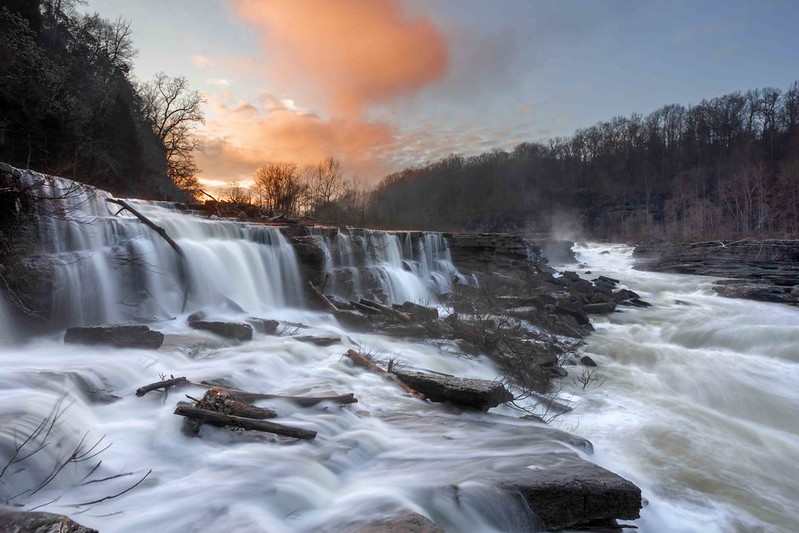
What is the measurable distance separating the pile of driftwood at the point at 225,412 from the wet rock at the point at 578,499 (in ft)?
7.11

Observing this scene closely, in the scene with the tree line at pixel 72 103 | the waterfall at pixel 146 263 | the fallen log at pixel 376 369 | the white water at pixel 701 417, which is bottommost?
the white water at pixel 701 417

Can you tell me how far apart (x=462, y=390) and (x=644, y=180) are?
3130 inches

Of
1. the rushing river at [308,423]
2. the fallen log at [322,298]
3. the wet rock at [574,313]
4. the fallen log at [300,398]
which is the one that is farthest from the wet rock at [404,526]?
the wet rock at [574,313]

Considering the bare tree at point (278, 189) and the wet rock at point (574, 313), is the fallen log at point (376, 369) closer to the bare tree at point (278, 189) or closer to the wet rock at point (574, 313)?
the wet rock at point (574, 313)

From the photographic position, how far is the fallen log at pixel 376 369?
578 centimetres

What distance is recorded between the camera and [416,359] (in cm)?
786

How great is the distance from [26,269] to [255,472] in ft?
20.9

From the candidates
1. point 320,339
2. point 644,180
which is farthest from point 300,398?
point 644,180

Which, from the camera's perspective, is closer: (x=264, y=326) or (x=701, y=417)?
(x=701, y=417)

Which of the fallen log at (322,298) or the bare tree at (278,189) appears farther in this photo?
the bare tree at (278,189)

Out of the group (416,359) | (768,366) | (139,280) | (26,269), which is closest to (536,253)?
(768,366)

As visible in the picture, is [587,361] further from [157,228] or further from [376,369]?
[157,228]

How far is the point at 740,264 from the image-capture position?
992 inches

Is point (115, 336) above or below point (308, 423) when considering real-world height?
above
